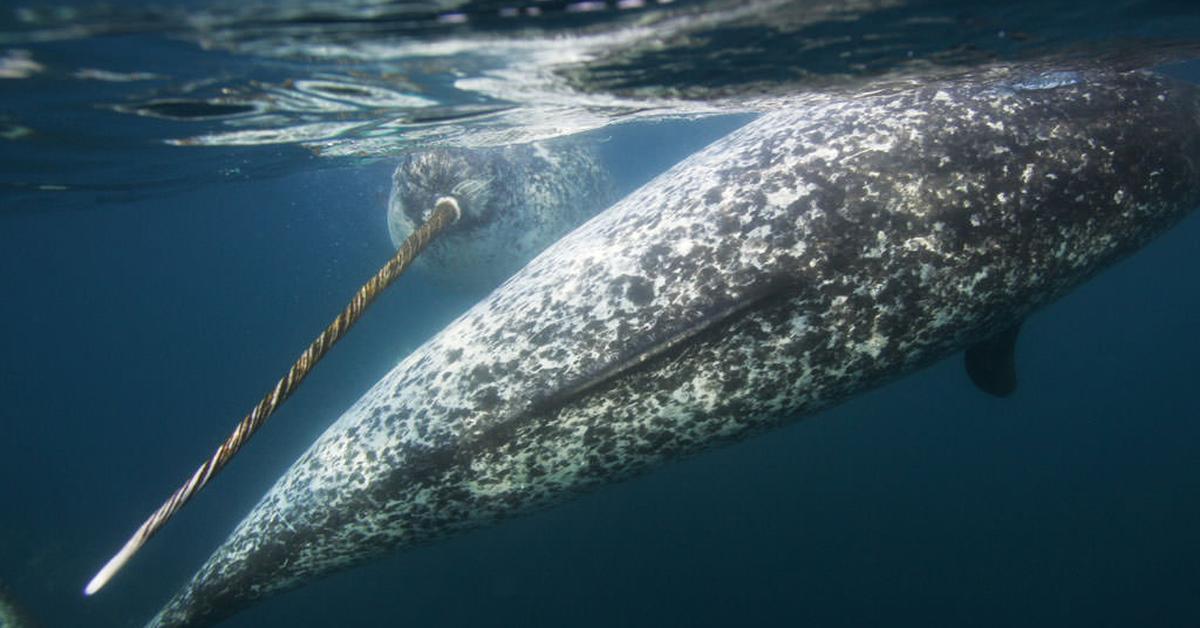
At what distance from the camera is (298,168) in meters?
14.6

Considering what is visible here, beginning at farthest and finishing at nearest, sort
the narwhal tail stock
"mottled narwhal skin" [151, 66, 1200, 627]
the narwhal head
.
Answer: the narwhal head
"mottled narwhal skin" [151, 66, 1200, 627]
the narwhal tail stock

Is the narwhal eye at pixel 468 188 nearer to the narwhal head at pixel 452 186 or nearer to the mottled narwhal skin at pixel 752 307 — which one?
the narwhal head at pixel 452 186

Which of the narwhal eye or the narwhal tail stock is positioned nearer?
the narwhal tail stock

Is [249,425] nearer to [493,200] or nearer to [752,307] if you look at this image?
[752,307]

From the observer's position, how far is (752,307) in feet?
11.6

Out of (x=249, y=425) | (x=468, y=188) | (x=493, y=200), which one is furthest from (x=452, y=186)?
(x=249, y=425)

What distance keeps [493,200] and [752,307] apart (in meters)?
6.43

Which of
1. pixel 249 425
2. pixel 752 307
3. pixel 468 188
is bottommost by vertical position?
pixel 249 425

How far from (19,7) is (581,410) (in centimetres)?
480

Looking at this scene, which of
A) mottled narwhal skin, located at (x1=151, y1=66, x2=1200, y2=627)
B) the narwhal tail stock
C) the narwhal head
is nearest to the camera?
the narwhal tail stock

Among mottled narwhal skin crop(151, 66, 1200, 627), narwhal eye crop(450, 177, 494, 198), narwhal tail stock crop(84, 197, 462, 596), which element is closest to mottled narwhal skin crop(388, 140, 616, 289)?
narwhal eye crop(450, 177, 494, 198)

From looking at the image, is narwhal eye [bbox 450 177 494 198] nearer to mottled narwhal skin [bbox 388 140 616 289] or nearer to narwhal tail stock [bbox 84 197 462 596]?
mottled narwhal skin [bbox 388 140 616 289]

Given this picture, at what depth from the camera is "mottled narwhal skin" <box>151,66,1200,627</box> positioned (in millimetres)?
3574

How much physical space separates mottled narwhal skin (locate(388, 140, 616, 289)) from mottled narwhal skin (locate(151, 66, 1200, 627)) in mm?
5042
